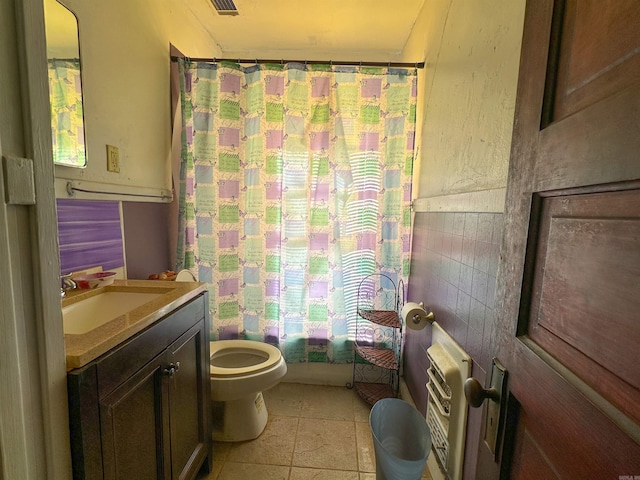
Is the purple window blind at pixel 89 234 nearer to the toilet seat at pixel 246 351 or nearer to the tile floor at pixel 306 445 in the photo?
the toilet seat at pixel 246 351

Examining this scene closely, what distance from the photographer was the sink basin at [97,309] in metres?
1.12

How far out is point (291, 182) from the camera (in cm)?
199

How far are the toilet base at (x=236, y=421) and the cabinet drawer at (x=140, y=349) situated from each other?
73cm

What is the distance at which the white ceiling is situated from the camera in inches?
74.6

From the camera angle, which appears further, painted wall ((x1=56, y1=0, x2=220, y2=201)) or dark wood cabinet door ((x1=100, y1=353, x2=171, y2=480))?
painted wall ((x1=56, y1=0, x2=220, y2=201))

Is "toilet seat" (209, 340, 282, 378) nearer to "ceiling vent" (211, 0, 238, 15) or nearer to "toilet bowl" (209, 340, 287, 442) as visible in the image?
"toilet bowl" (209, 340, 287, 442)

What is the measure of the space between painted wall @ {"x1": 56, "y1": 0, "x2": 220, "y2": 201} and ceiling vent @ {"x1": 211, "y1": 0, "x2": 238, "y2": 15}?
0.23m

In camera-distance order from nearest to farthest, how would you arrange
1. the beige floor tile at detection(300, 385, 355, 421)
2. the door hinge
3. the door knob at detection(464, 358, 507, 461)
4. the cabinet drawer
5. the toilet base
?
the door hinge, the door knob at detection(464, 358, 507, 461), the cabinet drawer, the toilet base, the beige floor tile at detection(300, 385, 355, 421)

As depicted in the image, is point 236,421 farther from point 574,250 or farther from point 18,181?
point 574,250

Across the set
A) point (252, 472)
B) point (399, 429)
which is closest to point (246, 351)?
point (252, 472)

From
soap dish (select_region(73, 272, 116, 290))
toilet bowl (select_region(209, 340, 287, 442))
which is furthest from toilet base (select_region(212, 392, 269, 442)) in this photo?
soap dish (select_region(73, 272, 116, 290))

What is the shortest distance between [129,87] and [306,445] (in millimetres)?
2086

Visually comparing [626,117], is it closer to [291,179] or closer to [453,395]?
[453,395]

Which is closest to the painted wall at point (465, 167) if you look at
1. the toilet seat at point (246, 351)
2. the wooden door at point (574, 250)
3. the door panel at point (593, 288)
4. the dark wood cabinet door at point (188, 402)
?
the wooden door at point (574, 250)
